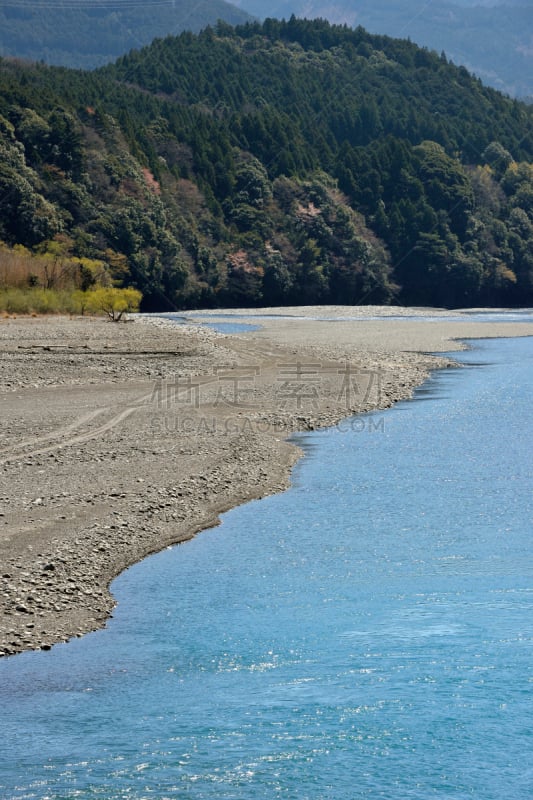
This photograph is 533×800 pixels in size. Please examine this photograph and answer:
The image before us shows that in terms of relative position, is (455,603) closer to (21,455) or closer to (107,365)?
(21,455)

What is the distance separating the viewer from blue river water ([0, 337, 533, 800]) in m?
11.6

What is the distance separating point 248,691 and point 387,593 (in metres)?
4.36

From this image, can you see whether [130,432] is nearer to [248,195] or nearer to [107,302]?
[107,302]

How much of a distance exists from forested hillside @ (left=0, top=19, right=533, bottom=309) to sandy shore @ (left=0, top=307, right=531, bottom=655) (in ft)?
144

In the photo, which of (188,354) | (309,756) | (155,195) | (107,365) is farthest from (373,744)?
(155,195)

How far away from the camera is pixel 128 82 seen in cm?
17762

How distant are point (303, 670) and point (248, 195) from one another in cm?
11639

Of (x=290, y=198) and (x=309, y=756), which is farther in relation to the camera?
(x=290, y=198)

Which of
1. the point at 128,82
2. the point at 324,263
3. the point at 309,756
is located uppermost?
the point at 128,82

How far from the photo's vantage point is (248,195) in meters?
128

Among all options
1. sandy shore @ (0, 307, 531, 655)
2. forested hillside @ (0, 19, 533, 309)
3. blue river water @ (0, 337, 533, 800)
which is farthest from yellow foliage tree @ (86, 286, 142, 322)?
blue river water @ (0, 337, 533, 800)

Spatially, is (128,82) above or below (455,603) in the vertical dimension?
above

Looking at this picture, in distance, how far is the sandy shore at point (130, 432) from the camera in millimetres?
16984

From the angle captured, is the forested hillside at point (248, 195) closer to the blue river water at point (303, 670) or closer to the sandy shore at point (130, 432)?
the sandy shore at point (130, 432)
